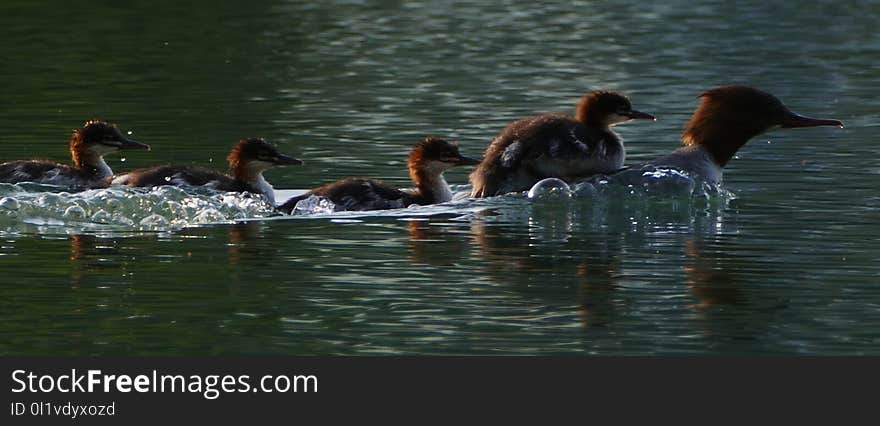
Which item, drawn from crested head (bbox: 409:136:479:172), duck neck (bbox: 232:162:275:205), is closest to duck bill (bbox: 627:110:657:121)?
crested head (bbox: 409:136:479:172)

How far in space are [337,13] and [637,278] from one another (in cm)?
2178

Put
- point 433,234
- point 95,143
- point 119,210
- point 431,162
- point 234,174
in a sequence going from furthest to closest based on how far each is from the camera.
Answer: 1. point 95,143
2. point 234,174
3. point 431,162
4. point 119,210
5. point 433,234

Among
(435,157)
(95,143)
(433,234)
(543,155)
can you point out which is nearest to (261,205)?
(435,157)

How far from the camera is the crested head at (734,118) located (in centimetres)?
1296

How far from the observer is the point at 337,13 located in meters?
31.0

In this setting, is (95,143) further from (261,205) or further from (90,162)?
(261,205)

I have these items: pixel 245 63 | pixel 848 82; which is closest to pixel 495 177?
pixel 848 82

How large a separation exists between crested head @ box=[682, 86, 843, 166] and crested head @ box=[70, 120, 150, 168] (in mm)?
4139

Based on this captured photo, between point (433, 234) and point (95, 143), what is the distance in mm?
3656

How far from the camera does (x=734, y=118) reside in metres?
13.0

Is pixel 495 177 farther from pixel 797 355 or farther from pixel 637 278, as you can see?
pixel 797 355

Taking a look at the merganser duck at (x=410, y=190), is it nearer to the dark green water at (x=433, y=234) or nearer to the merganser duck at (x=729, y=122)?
the dark green water at (x=433, y=234)

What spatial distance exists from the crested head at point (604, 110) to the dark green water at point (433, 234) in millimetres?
698

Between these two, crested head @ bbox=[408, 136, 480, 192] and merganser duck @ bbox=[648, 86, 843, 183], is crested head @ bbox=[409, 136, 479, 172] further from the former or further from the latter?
merganser duck @ bbox=[648, 86, 843, 183]
